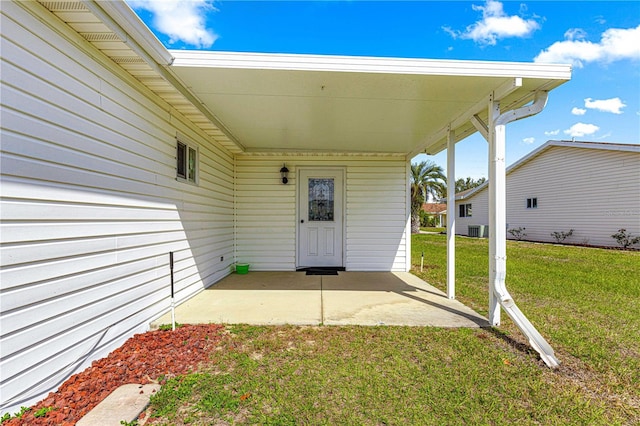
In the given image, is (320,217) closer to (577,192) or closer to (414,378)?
(414,378)

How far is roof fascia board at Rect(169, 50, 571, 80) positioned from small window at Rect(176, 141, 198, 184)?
4.78 feet

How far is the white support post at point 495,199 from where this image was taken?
9.68ft

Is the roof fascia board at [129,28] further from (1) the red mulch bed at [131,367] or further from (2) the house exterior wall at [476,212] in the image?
(2) the house exterior wall at [476,212]

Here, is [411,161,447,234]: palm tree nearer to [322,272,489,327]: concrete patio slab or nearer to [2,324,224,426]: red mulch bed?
[322,272,489,327]: concrete patio slab

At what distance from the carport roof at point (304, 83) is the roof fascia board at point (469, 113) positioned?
0.01 meters

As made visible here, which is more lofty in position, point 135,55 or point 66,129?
point 135,55

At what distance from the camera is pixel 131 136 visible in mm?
2689

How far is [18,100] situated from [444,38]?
19.3ft

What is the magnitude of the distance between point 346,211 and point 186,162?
333 centimetres

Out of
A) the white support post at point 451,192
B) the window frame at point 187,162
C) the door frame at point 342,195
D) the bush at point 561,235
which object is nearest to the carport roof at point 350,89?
the white support post at point 451,192

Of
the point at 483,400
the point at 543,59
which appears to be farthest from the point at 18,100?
the point at 543,59

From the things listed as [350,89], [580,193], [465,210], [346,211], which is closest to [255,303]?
[350,89]

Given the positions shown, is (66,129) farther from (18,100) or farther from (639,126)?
(639,126)

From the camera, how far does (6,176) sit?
1.58 m
